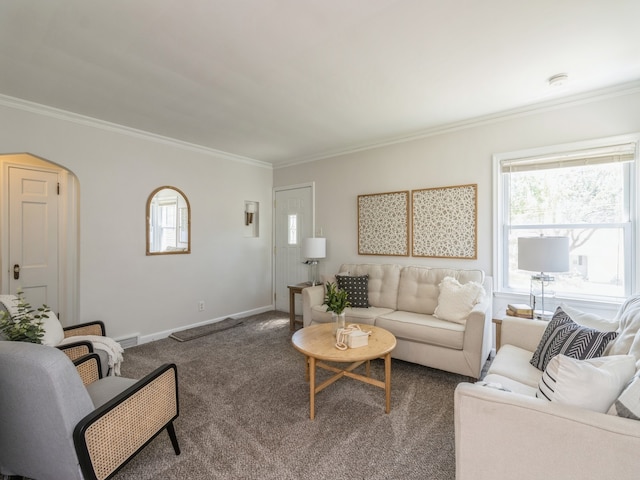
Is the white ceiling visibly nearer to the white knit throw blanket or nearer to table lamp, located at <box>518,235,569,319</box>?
table lamp, located at <box>518,235,569,319</box>

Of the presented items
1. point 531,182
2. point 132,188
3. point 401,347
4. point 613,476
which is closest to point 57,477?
point 613,476

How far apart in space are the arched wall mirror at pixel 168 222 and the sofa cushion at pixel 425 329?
284 centimetres

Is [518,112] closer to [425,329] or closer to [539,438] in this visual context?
[425,329]

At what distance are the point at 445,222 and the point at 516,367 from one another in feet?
6.50

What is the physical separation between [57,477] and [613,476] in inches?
84.5

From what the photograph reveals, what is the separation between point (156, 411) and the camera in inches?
65.4

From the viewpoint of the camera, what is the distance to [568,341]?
1810 millimetres

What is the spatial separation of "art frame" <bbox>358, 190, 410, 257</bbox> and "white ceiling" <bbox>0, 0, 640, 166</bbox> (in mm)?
1045

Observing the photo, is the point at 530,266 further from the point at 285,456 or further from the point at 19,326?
the point at 19,326

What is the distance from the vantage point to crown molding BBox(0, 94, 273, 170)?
2.89 meters

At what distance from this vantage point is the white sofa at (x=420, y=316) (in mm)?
2684

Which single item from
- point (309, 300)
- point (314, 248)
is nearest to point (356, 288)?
point (309, 300)

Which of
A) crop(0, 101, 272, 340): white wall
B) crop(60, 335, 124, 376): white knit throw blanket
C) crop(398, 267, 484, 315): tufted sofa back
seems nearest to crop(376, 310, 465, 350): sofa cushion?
crop(398, 267, 484, 315): tufted sofa back

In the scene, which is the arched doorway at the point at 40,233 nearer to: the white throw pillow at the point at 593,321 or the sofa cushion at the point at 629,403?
the sofa cushion at the point at 629,403
